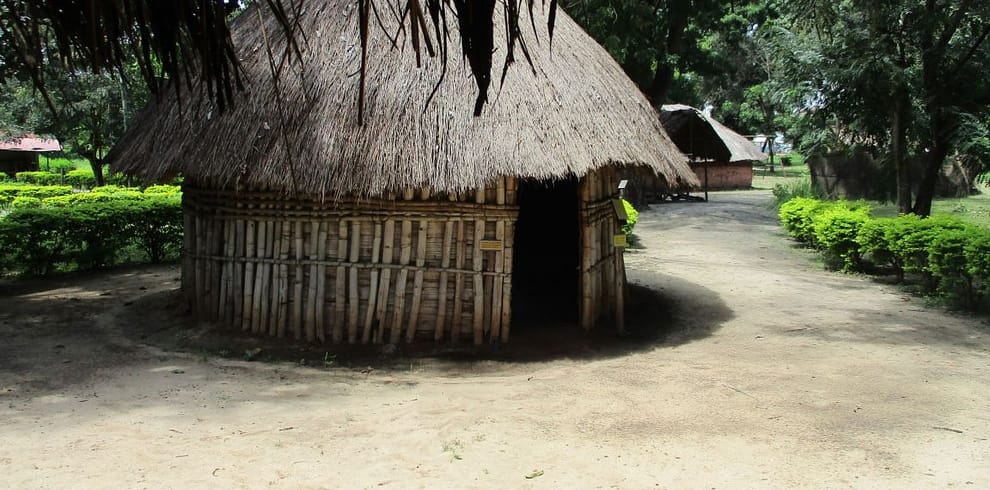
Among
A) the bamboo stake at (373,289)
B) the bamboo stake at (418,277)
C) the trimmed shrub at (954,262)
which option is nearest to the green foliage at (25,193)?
the bamboo stake at (373,289)

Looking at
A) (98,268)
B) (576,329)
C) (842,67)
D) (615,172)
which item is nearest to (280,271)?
(576,329)

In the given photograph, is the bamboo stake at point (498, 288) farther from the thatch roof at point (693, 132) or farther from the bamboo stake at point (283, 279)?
the thatch roof at point (693, 132)

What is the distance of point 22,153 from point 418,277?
40809 millimetres

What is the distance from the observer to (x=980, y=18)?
41.9ft

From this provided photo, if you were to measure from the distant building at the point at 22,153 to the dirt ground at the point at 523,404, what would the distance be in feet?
115

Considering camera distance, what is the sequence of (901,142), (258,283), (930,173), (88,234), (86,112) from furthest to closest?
(86,112) → (901,142) → (930,173) → (88,234) → (258,283)

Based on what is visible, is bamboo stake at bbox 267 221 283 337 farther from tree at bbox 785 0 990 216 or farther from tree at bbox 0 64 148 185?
Answer: tree at bbox 0 64 148 185

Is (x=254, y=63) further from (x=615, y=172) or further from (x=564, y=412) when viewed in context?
(x=564, y=412)

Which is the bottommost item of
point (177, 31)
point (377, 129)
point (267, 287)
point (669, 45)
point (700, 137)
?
point (267, 287)

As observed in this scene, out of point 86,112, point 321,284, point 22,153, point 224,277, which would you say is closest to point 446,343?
point 321,284

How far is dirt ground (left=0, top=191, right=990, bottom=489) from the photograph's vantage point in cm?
438

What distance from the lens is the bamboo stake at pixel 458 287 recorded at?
7.43 m

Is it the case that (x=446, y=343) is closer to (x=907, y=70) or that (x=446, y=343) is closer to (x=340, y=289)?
(x=340, y=289)

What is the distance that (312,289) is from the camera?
25.0 feet
